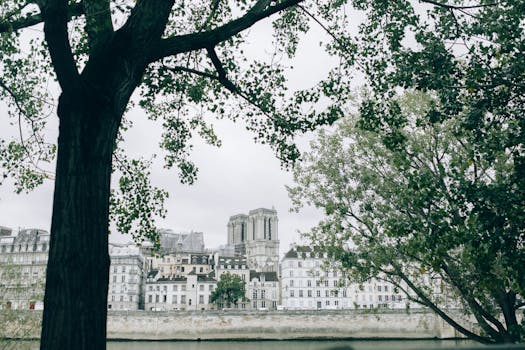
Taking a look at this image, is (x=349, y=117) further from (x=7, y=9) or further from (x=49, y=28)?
(x=49, y=28)

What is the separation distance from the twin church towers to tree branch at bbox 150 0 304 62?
141 meters

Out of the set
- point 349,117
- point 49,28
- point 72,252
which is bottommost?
point 72,252

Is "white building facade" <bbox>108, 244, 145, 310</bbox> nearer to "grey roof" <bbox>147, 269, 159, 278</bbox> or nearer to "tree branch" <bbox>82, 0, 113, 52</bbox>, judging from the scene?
"grey roof" <bbox>147, 269, 159, 278</bbox>

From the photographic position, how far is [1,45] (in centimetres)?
797

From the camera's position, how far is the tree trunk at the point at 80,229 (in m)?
4.08

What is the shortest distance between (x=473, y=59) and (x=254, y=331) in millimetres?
56346

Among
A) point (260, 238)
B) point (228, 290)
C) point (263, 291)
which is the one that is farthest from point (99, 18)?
point (260, 238)

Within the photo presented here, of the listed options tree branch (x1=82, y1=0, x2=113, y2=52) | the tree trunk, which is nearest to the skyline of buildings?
tree branch (x1=82, y1=0, x2=113, y2=52)

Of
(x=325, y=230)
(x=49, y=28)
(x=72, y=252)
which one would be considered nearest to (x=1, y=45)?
(x=49, y=28)

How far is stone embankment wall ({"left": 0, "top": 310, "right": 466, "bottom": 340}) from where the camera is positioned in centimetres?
5706

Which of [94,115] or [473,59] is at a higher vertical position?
[473,59]

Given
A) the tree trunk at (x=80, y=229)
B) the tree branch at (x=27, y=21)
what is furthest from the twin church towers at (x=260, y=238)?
the tree trunk at (x=80, y=229)

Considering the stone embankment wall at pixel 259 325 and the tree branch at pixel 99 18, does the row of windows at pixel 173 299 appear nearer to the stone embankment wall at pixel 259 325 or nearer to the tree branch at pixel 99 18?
the stone embankment wall at pixel 259 325

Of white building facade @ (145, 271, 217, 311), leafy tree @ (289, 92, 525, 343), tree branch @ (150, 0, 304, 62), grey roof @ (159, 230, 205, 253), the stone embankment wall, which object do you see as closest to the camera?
tree branch @ (150, 0, 304, 62)
